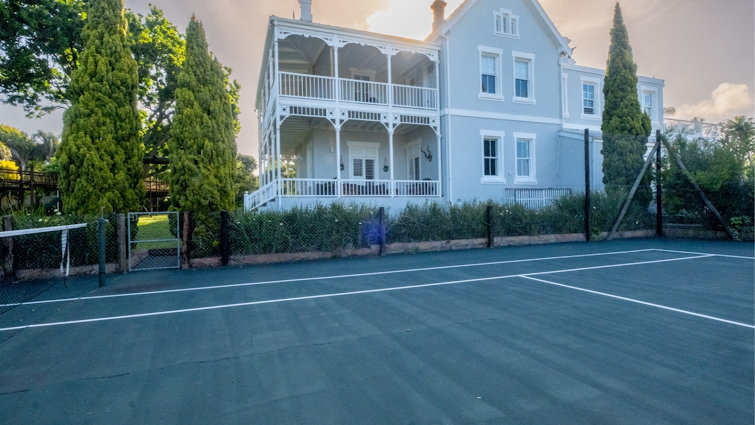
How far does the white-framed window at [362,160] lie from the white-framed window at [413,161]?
1.67 m

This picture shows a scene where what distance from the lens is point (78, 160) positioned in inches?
383

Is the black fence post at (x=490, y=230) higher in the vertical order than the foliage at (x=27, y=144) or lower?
lower

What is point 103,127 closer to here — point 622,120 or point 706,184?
point 622,120

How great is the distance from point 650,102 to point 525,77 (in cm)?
882

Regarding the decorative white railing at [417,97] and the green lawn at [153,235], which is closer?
the green lawn at [153,235]

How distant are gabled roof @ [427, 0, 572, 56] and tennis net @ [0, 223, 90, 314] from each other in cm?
1394

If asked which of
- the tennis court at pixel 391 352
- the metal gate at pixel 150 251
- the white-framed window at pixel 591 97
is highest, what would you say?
the white-framed window at pixel 591 97

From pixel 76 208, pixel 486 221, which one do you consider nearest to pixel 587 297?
pixel 486 221

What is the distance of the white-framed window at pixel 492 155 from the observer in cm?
1656

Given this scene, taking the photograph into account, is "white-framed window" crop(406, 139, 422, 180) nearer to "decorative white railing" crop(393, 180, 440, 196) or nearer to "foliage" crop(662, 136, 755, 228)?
"decorative white railing" crop(393, 180, 440, 196)

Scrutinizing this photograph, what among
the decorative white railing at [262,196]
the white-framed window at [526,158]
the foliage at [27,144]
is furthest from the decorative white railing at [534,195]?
the foliage at [27,144]

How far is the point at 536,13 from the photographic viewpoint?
17578 millimetres

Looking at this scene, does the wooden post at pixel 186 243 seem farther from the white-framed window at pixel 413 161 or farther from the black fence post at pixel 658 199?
the black fence post at pixel 658 199

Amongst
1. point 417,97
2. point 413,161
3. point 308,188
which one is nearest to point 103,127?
point 308,188
